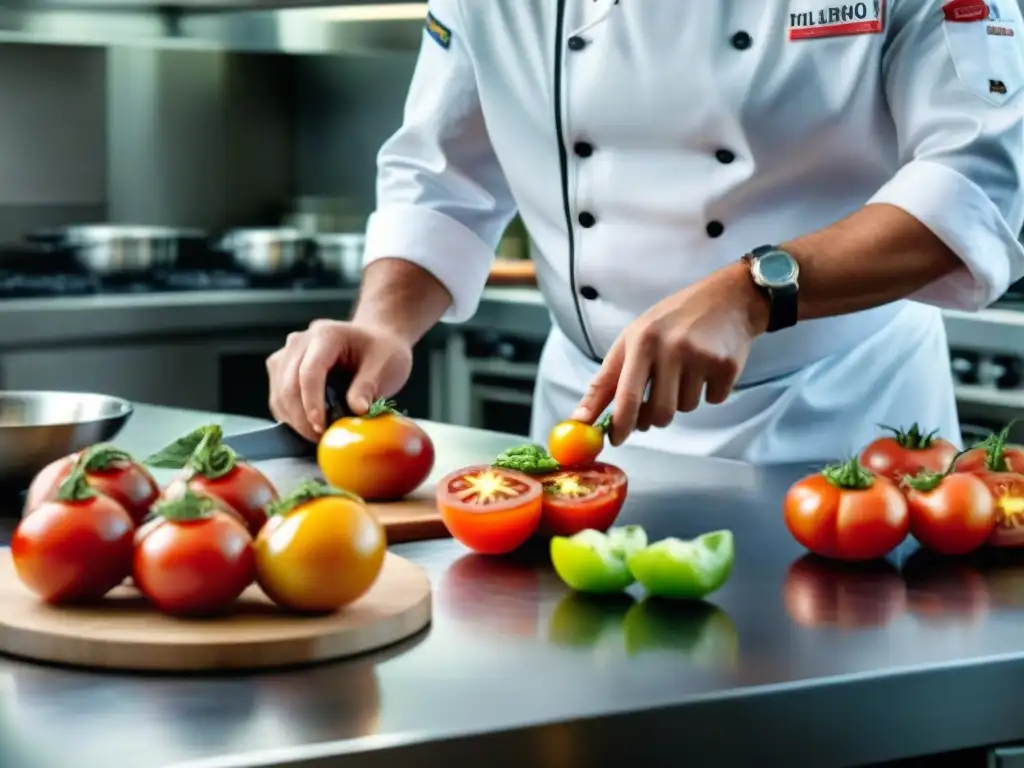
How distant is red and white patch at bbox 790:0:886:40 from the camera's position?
67.2 inches

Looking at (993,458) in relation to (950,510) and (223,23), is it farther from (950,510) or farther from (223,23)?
(223,23)

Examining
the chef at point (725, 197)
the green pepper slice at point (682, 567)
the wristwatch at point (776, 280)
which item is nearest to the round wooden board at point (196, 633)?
the green pepper slice at point (682, 567)


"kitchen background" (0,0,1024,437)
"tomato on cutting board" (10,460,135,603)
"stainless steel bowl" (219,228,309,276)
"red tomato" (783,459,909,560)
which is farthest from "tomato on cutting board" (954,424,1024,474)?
"stainless steel bowl" (219,228,309,276)

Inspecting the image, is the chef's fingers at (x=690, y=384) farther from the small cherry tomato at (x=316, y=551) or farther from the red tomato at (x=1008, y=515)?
the small cherry tomato at (x=316, y=551)

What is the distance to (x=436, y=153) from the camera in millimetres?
2033

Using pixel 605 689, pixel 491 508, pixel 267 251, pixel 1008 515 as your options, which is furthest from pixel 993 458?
pixel 267 251

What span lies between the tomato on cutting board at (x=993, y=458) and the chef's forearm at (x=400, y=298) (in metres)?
0.74

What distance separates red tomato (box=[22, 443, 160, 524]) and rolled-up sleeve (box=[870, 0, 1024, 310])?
2.69 ft

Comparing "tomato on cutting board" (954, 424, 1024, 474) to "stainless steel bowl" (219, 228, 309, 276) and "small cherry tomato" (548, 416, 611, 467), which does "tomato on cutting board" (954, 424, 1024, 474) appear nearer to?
"small cherry tomato" (548, 416, 611, 467)

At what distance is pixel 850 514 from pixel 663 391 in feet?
0.77

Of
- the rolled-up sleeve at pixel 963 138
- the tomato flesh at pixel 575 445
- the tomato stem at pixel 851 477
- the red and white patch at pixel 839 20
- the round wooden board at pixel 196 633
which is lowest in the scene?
the round wooden board at pixel 196 633

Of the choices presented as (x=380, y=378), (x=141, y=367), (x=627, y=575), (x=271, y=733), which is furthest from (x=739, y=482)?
(x=141, y=367)

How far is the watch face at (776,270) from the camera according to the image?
5.02 ft

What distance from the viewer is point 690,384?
1407 millimetres
